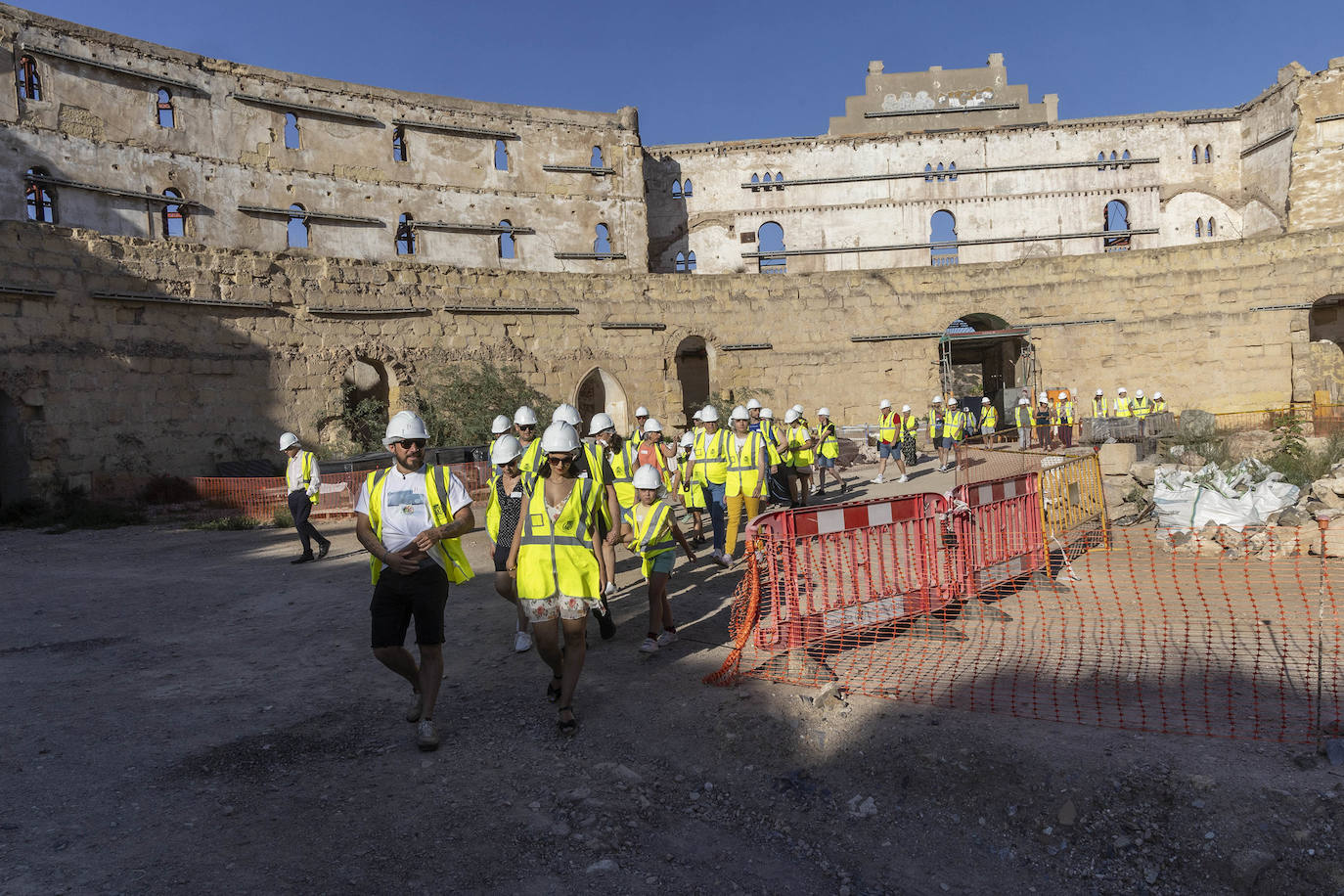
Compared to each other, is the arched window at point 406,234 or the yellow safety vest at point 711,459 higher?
the arched window at point 406,234

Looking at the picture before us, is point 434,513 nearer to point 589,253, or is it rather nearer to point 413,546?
point 413,546

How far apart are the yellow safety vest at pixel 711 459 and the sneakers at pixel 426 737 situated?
14.4 feet

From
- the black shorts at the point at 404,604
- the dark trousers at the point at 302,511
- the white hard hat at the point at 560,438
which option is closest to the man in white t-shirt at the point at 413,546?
the black shorts at the point at 404,604

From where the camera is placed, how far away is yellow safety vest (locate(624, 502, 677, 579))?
5.68 meters

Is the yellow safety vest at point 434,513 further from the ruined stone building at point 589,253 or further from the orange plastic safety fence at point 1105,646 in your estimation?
the ruined stone building at point 589,253

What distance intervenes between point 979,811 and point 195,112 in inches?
1127

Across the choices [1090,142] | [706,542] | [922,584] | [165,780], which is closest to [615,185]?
[1090,142]

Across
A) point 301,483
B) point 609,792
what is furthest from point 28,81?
point 609,792

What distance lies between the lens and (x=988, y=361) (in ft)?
94.9

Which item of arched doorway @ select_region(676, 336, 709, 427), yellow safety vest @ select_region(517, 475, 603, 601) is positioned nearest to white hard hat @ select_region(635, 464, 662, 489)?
yellow safety vest @ select_region(517, 475, 603, 601)

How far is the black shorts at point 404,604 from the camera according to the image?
13.9 feet

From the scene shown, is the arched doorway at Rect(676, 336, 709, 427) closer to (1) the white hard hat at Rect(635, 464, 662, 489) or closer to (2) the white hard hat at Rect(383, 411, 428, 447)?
(1) the white hard hat at Rect(635, 464, 662, 489)

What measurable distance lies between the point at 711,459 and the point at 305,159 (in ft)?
78.4

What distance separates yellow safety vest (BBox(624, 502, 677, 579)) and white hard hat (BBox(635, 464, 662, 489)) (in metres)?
0.15
